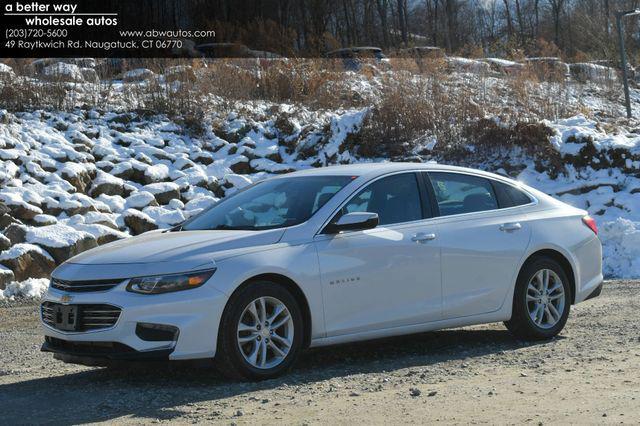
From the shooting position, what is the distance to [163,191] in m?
16.9

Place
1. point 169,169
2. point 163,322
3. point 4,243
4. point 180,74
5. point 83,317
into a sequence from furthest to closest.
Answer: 1. point 180,74
2. point 169,169
3. point 4,243
4. point 83,317
5. point 163,322

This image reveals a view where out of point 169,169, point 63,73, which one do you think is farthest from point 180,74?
point 169,169

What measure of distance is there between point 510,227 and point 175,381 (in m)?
3.16

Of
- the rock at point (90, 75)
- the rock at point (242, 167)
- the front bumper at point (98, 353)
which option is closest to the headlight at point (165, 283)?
the front bumper at point (98, 353)

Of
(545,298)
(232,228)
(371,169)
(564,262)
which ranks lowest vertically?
(545,298)

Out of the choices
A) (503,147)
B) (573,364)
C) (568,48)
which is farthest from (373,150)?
(568,48)

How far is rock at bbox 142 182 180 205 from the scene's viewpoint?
55.2ft

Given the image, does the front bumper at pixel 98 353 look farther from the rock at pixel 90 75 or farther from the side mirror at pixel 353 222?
the rock at pixel 90 75

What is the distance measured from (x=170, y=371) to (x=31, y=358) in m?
1.77

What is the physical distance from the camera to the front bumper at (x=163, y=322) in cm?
686

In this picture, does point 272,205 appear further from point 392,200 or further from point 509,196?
point 509,196

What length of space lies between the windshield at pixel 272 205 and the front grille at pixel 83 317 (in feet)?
4.32

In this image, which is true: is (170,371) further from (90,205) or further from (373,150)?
(373,150)

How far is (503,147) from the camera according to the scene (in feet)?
63.3
